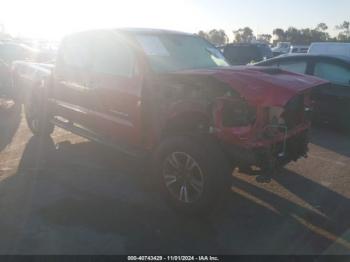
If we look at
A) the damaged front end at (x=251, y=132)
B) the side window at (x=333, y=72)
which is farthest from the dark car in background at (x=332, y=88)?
the damaged front end at (x=251, y=132)

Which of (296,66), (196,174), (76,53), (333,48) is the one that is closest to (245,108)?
(196,174)

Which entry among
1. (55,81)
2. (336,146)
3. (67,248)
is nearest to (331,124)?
(336,146)

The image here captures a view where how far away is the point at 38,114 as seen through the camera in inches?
298

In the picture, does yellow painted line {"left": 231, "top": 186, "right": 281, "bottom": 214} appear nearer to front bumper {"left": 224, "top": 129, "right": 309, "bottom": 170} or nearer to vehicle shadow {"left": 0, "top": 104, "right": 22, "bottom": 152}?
front bumper {"left": 224, "top": 129, "right": 309, "bottom": 170}

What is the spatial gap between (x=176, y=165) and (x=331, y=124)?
525 centimetres

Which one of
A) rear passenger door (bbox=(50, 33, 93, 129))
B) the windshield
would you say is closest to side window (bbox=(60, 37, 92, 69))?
rear passenger door (bbox=(50, 33, 93, 129))

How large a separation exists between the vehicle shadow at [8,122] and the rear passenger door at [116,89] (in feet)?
8.38

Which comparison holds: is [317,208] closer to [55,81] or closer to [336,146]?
[336,146]

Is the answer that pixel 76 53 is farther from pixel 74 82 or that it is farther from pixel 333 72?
pixel 333 72

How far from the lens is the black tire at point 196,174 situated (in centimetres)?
425

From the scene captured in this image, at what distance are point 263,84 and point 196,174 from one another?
1.17 m

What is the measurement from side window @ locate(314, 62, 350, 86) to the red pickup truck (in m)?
3.42

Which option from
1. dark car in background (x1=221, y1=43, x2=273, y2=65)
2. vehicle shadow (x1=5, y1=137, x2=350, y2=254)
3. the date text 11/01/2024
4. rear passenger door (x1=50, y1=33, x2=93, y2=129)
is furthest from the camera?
dark car in background (x1=221, y1=43, x2=273, y2=65)

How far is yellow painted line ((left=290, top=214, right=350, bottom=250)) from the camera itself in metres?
4.02
